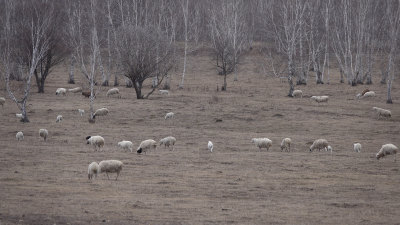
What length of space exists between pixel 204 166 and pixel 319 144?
755cm

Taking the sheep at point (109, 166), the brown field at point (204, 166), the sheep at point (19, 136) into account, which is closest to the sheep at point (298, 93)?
the brown field at point (204, 166)

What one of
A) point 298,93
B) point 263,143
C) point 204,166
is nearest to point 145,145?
point 204,166

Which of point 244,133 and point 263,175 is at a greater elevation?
point 263,175

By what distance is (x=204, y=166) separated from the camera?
21.2 m

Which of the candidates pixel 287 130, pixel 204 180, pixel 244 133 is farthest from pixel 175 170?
pixel 287 130

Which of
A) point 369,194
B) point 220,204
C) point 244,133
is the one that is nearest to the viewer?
point 220,204

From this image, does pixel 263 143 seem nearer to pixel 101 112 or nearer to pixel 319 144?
pixel 319 144

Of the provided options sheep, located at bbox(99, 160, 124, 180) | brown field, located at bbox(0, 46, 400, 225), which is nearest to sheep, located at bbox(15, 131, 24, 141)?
brown field, located at bbox(0, 46, 400, 225)

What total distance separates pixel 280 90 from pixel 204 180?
38882 mm

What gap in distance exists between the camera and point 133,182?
17.5m

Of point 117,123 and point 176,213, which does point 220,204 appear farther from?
point 117,123

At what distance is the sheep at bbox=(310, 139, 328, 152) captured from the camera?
26250 millimetres

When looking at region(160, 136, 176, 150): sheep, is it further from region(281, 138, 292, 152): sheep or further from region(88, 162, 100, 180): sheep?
region(88, 162, 100, 180): sheep

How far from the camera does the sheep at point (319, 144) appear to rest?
26250 millimetres
